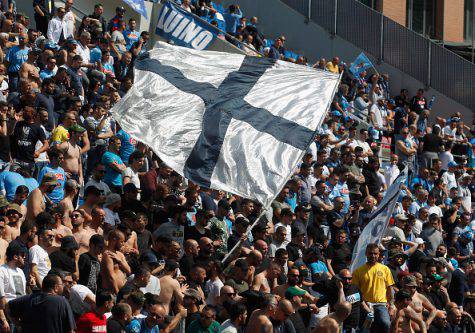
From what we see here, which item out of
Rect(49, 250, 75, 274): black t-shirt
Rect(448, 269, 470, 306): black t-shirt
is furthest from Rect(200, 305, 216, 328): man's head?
Rect(448, 269, 470, 306): black t-shirt

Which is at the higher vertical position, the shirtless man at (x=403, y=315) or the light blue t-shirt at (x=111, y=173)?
the shirtless man at (x=403, y=315)

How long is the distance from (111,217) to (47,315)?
14.1 feet

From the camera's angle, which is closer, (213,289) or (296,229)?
(213,289)

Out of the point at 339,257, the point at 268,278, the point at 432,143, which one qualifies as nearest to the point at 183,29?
the point at 339,257

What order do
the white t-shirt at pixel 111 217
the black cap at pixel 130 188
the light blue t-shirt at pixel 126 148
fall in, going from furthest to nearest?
the light blue t-shirt at pixel 126 148
the black cap at pixel 130 188
the white t-shirt at pixel 111 217

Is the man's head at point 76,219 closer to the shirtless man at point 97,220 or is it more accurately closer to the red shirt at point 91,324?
the shirtless man at point 97,220

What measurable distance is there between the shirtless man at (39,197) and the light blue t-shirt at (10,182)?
19.3 inches

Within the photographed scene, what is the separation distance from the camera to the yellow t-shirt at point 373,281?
1668cm

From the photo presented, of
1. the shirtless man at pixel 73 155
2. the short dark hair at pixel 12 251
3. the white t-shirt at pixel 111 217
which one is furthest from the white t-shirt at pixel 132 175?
the short dark hair at pixel 12 251

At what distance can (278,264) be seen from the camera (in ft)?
52.8

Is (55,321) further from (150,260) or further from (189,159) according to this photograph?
(189,159)

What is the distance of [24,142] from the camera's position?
1728 centimetres

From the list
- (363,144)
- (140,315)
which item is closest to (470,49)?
(363,144)

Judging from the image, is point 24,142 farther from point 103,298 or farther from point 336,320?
point 336,320
